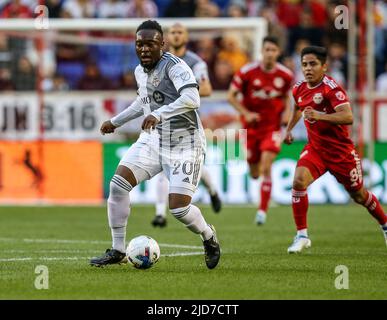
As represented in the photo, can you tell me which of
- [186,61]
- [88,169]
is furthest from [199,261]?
[88,169]

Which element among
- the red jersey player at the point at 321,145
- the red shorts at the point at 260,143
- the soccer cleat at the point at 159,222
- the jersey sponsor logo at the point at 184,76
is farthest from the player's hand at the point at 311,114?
the red shorts at the point at 260,143

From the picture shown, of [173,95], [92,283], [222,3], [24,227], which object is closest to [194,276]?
[92,283]

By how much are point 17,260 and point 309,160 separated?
10.8 feet

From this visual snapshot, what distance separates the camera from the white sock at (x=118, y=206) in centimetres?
946

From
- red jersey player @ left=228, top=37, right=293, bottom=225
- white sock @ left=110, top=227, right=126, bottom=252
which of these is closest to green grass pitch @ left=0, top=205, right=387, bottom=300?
white sock @ left=110, top=227, right=126, bottom=252

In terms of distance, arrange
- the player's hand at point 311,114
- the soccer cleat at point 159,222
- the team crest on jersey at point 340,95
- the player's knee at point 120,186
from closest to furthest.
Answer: the player's knee at point 120,186 → the player's hand at point 311,114 → the team crest on jersey at point 340,95 → the soccer cleat at point 159,222

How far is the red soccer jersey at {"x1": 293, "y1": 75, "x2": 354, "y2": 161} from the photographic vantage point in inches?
438

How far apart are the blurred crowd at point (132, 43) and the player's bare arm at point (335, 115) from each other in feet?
34.7

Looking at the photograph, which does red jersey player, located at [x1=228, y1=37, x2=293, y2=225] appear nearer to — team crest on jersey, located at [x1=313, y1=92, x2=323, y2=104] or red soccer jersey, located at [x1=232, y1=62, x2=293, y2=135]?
red soccer jersey, located at [x1=232, y1=62, x2=293, y2=135]

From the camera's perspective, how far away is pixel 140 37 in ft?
30.7

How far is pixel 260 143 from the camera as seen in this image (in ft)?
53.3

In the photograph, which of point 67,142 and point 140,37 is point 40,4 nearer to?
point 67,142

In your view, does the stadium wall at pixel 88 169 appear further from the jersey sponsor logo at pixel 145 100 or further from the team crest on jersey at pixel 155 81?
the team crest on jersey at pixel 155 81

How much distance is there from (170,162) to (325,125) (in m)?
2.36
